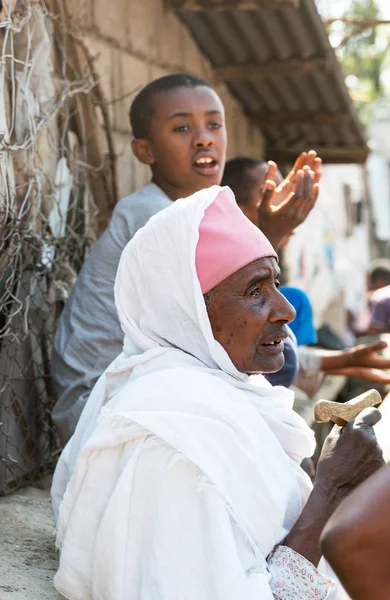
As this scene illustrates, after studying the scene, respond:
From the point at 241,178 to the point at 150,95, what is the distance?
600 millimetres

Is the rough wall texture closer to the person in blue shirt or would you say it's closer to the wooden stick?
the person in blue shirt

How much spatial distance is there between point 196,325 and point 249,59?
4160 millimetres

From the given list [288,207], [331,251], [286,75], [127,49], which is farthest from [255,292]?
[331,251]

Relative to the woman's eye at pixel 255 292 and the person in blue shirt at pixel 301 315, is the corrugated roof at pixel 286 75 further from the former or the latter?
the woman's eye at pixel 255 292

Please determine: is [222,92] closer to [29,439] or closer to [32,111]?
[32,111]

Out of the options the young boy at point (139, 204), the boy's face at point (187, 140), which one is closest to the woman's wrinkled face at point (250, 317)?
the young boy at point (139, 204)

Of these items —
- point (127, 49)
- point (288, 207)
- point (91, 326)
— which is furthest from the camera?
point (127, 49)

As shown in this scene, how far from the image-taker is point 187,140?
11.7 feet

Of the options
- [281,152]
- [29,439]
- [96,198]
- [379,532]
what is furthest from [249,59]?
[379,532]

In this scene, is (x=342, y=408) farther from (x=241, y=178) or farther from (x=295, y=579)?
(x=241, y=178)

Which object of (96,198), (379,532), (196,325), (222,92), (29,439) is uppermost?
(222,92)

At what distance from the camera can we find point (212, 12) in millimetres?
5395

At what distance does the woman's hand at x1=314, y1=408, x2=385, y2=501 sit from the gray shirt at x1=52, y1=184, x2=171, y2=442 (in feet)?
4.06

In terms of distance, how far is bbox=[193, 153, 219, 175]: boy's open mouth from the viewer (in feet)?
11.7
